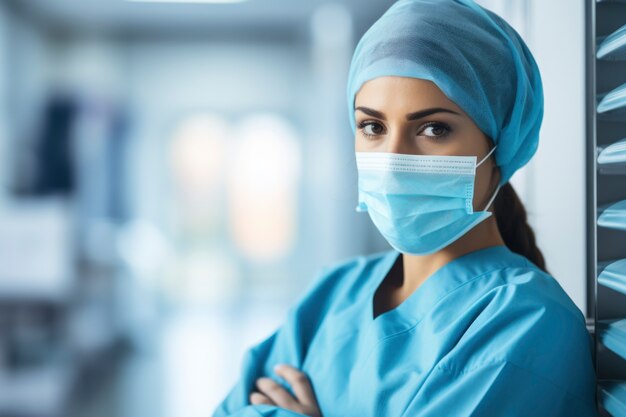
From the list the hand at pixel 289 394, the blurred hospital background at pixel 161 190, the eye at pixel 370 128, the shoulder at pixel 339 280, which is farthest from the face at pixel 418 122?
the blurred hospital background at pixel 161 190

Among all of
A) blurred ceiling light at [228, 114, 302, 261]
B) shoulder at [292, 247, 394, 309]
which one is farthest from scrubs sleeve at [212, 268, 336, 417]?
blurred ceiling light at [228, 114, 302, 261]

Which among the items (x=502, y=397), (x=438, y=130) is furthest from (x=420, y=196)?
(x=502, y=397)

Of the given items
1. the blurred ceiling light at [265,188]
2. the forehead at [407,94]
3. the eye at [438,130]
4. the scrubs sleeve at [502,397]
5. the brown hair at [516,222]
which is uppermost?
the forehead at [407,94]

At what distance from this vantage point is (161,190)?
287 inches

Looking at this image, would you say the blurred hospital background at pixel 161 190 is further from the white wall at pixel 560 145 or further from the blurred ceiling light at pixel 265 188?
the white wall at pixel 560 145

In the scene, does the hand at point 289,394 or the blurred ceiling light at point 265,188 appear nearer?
the hand at point 289,394

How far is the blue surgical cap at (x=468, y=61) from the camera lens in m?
0.92

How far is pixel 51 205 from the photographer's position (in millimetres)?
3449

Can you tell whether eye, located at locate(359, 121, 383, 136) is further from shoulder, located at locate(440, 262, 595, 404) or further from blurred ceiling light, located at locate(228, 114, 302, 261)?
blurred ceiling light, located at locate(228, 114, 302, 261)

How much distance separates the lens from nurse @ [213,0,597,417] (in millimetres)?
840

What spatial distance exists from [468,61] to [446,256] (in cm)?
31

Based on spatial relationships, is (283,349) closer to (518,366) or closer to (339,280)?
(339,280)

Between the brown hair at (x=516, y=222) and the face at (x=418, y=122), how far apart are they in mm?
129

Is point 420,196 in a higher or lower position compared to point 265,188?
higher
